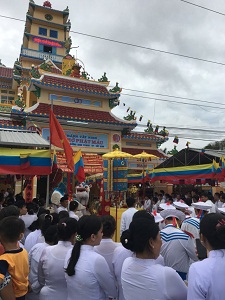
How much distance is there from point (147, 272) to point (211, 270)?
1.36ft

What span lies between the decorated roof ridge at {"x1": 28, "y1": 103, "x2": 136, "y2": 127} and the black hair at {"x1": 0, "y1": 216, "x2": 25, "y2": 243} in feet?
43.2

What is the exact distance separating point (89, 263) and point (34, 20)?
2826 cm

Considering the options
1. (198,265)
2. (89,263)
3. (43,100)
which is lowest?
(89,263)

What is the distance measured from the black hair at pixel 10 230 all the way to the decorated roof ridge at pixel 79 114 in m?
13.2

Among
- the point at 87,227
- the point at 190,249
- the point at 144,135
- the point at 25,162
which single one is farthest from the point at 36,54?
the point at 87,227

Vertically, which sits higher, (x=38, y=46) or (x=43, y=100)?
(x=38, y=46)

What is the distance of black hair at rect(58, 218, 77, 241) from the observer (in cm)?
311

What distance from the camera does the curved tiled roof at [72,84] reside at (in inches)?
647

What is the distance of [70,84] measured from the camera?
56.6 ft

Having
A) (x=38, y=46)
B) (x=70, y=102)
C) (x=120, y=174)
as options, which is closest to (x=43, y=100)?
(x=70, y=102)

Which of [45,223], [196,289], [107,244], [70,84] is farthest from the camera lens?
[70,84]

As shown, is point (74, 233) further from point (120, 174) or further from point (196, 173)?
point (196, 173)

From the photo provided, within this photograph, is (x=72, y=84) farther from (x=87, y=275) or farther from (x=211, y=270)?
(x=211, y=270)

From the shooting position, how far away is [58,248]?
3.04 m
